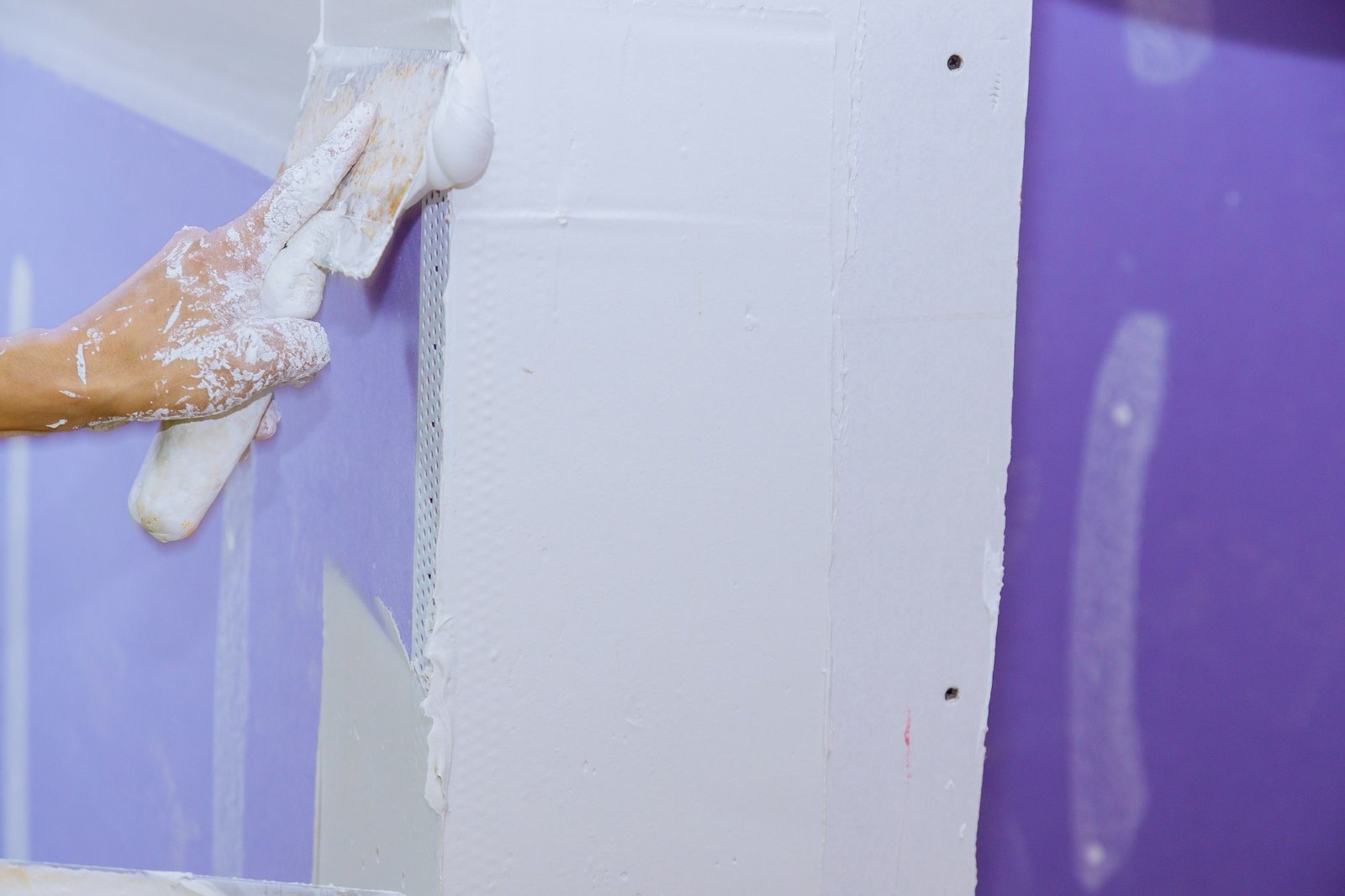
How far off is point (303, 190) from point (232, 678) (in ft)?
4.17

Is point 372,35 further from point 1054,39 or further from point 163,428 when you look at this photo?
point 1054,39

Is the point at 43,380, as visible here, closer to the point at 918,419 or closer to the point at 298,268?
the point at 298,268

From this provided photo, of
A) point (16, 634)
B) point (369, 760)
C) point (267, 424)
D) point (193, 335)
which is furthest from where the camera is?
point (16, 634)

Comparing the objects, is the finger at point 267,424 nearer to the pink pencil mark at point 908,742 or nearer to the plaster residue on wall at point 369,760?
→ the plaster residue on wall at point 369,760

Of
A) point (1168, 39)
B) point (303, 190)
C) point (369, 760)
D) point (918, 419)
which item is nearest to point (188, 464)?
point (303, 190)

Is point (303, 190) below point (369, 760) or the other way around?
the other way around

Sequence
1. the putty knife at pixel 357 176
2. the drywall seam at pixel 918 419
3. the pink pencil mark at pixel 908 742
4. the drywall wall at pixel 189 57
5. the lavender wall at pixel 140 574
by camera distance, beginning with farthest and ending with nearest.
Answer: the lavender wall at pixel 140 574 < the drywall wall at pixel 189 57 < the pink pencil mark at pixel 908 742 < the drywall seam at pixel 918 419 < the putty knife at pixel 357 176

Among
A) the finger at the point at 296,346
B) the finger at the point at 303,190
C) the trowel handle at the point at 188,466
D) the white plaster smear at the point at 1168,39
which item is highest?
the white plaster smear at the point at 1168,39

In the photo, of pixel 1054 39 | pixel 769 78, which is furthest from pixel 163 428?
pixel 1054 39

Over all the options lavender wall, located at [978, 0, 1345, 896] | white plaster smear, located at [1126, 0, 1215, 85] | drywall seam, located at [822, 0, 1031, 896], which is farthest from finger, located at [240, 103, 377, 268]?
white plaster smear, located at [1126, 0, 1215, 85]

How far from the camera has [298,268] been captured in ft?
3.41

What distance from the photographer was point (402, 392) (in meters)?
1.19

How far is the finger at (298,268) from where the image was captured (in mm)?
1038

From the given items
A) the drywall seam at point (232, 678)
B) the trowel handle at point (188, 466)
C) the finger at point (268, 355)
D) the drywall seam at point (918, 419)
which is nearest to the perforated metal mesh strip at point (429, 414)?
the finger at point (268, 355)
